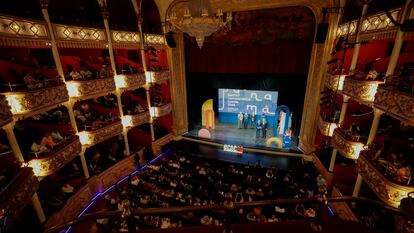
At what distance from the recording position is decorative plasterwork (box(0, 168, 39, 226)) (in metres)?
4.98

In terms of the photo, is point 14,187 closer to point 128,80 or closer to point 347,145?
point 128,80

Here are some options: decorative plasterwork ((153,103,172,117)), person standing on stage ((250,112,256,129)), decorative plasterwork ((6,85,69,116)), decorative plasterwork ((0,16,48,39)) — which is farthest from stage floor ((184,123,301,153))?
decorative plasterwork ((0,16,48,39))

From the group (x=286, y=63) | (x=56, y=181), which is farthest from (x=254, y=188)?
(x=56, y=181)

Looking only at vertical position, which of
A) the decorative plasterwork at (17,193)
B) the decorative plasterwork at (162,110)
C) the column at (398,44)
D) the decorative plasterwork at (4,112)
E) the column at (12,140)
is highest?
the column at (398,44)

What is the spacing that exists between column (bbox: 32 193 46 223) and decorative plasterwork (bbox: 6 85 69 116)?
2888 mm

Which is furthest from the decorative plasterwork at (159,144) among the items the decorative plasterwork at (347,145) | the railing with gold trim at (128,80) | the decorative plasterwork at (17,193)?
the decorative plasterwork at (347,145)

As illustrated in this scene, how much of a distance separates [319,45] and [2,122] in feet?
41.1

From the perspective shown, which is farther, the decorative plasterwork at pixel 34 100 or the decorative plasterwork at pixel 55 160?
the decorative plasterwork at pixel 55 160

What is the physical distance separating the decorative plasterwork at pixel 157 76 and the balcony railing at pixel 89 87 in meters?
2.64

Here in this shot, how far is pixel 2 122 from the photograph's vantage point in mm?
5219

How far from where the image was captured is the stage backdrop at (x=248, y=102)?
13.7 meters

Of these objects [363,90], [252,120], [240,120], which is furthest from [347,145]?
[240,120]

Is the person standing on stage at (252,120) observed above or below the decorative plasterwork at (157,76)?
below

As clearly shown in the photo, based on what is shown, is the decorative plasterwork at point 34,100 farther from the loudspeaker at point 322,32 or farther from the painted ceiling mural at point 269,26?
the loudspeaker at point 322,32
